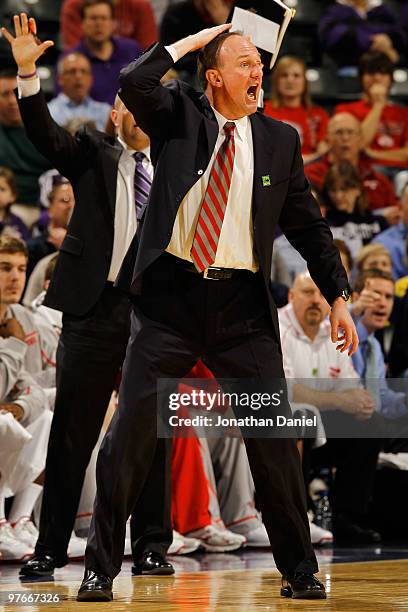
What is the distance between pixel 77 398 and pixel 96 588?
1.21m

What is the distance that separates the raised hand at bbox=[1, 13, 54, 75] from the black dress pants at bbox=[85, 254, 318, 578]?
0.96 meters

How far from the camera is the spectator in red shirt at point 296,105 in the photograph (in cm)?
907

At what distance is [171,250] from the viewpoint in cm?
364

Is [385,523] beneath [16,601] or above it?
above

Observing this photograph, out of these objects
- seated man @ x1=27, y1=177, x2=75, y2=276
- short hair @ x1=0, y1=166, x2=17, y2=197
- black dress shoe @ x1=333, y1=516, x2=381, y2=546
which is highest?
short hair @ x1=0, y1=166, x2=17, y2=197

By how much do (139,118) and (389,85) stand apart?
651 centimetres

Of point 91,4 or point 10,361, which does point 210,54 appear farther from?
point 91,4

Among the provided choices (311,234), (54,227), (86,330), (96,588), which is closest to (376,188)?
(54,227)

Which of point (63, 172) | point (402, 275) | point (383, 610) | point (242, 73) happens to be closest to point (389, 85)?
point (402, 275)

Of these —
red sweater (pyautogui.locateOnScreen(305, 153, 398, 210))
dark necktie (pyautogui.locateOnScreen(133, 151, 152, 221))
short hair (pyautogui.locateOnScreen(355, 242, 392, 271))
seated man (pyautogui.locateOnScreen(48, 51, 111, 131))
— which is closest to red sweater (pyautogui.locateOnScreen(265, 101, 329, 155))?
red sweater (pyautogui.locateOnScreen(305, 153, 398, 210))

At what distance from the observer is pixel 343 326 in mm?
3705

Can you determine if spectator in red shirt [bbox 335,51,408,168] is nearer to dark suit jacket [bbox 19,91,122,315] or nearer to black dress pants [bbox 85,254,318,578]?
dark suit jacket [bbox 19,91,122,315]

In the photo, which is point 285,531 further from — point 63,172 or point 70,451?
point 63,172

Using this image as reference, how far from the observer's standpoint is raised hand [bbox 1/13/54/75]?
392cm
